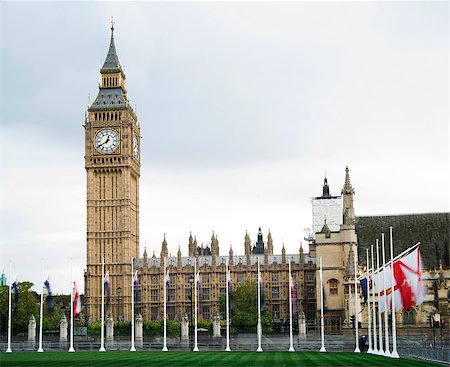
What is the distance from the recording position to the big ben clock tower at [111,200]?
3986 inches

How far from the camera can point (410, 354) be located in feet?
155

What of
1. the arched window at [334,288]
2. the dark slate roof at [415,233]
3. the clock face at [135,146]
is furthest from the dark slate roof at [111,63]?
the arched window at [334,288]

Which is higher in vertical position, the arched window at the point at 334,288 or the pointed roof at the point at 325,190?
the pointed roof at the point at 325,190

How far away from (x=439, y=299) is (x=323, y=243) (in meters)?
14.3

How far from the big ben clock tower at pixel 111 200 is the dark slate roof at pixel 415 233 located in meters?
28.2

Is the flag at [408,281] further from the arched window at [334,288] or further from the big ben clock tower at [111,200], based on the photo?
the big ben clock tower at [111,200]

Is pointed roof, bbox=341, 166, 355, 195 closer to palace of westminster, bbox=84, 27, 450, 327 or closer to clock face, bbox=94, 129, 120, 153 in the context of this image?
palace of westminster, bbox=84, 27, 450, 327

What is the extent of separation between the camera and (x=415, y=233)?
3504 inches

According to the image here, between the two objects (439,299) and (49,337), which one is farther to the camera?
(439,299)

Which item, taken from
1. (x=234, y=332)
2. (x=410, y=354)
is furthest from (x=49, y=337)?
(x=410, y=354)

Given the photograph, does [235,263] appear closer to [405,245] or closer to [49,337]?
[405,245]

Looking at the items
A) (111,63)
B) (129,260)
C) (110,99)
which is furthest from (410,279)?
(111,63)

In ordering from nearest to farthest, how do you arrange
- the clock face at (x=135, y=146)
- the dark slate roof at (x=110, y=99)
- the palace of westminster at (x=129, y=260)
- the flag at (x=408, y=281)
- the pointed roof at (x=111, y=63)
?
the flag at (x=408, y=281), the palace of westminster at (x=129, y=260), the dark slate roof at (x=110, y=99), the clock face at (x=135, y=146), the pointed roof at (x=111, y=63)

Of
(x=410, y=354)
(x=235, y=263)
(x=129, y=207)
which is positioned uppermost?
(x=129, y=207)
